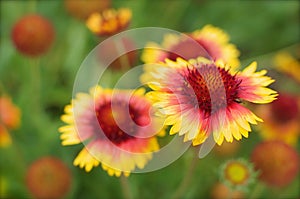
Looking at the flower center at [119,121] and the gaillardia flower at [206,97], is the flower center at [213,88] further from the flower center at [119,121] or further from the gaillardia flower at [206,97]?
the flower center at [119,121]

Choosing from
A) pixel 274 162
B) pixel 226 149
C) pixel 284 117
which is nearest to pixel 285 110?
pixel 284 117

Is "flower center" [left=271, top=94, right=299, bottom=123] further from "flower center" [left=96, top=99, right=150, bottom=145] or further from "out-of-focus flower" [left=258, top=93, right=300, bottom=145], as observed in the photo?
"flower center" [left=96, top=99, right=150, bottom=145]

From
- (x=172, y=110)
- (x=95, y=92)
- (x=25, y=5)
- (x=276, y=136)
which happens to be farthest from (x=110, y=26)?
(x=25, y=5)

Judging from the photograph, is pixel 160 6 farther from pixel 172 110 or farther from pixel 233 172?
pixel 172 110

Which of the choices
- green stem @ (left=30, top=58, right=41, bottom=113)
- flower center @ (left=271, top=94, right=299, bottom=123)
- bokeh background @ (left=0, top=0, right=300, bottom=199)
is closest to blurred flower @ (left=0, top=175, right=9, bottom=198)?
bokeh background @ (left=0, top=0, right=300, bottom=199)

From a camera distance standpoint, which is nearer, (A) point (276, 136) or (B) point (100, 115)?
(B) point (100, 115)

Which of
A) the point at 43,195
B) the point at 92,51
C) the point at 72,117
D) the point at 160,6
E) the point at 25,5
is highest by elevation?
the point at 160,6
